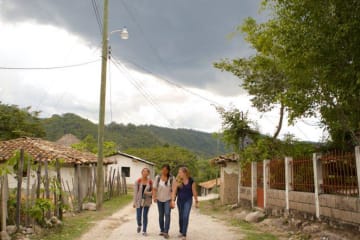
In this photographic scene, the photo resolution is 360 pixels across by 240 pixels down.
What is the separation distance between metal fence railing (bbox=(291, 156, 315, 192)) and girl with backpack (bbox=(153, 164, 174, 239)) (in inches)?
159

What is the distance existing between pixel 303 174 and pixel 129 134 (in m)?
77.0

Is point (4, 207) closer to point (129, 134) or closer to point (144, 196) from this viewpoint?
point (144, 196)

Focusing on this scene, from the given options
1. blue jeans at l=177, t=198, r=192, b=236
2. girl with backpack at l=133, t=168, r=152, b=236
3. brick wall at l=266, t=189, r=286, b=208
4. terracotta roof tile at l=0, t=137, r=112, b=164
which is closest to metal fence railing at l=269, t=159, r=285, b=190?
brick wall at l=266, t=189, r=286, b=208

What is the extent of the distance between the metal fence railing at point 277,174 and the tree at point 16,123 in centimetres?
2710

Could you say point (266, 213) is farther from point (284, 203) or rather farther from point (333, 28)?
point (333, 28)

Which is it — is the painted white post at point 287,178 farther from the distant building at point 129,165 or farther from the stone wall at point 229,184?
the distant building at point 129,165

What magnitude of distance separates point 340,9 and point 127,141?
2896 inches

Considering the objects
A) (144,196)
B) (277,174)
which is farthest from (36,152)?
(277,174)

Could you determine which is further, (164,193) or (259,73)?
(259,73)

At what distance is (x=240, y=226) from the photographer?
11422 mm

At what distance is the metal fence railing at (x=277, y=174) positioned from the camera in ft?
39.7

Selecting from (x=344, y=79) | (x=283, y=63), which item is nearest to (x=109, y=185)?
(x=283, y=63)

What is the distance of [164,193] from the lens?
27.2ft

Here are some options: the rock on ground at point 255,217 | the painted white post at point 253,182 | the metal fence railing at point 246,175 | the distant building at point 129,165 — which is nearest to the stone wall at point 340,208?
the rock on ground at point 255,217
